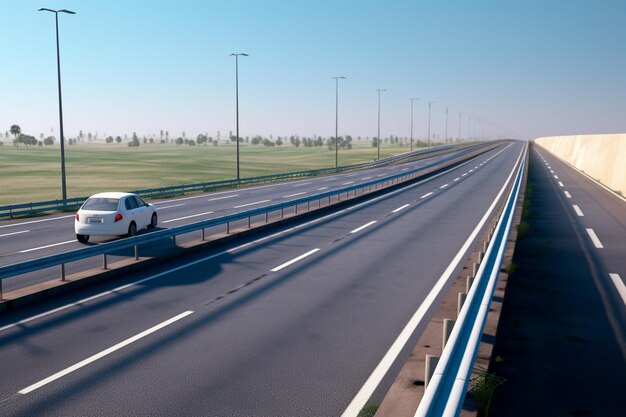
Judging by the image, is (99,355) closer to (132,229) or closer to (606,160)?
(132,229)

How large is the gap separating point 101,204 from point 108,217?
0.68 meters

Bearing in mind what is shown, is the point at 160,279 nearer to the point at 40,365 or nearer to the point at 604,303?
the point at 40,365

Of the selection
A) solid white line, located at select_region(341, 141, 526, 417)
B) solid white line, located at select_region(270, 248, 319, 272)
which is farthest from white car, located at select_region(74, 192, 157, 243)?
solid white line, located at select_region(341, 141, 526, 417)

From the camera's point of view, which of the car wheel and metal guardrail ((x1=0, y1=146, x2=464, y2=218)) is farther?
metal guardrail ((x1=0, y1=146, x2=464, y2=218))

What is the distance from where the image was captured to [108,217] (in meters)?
15.8

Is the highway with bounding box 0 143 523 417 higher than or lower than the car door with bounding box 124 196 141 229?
lower

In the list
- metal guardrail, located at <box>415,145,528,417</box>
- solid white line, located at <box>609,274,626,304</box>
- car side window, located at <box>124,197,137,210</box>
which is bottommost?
solid white line, located at <box>609,274,626,304</box>

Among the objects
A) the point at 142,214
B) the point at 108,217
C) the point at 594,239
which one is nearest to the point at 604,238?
the point at 594,239

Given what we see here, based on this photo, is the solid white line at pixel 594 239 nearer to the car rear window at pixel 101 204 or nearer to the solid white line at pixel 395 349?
the solid white line at pixel 395 349

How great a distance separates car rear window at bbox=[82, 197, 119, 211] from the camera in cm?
1611

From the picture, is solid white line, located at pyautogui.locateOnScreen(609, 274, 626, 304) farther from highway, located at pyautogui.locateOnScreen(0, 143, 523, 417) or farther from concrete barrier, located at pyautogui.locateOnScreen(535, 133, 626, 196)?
concrete barrier, located at pyautogui.locateOnScreen(535, 133, 626, 196)

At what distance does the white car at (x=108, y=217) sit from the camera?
15789 mm

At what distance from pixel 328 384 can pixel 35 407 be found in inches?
121

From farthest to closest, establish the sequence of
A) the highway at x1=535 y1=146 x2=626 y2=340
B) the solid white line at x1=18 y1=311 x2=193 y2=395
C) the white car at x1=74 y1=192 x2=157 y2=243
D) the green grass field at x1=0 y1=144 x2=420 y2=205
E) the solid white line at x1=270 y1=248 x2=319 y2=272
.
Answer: the green grass field at x1=0 y1=144 x2=420 y2=205
the white car at x1=74 y1=192 x2=157 y2=243
the solid white line at x1=270 y1=248 x2=319 y2=272
the highway at x1=535 y1=146 x2=626 y2=340
the solid white line at x1=18 y1=311 x2=193 y2=395
